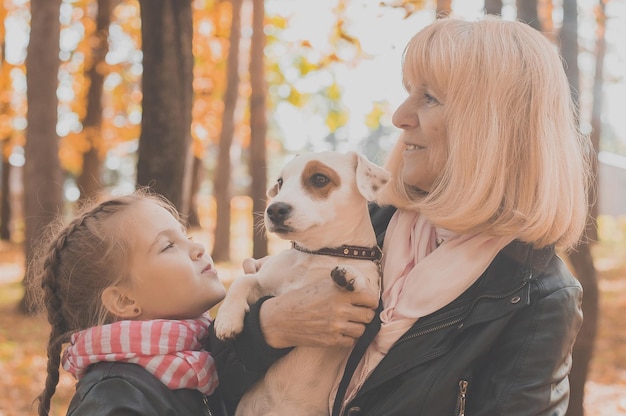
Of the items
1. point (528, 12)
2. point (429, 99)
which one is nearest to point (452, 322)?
point (429, 99)

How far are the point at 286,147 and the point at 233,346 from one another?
3979cm

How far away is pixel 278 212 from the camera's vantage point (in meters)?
2.41

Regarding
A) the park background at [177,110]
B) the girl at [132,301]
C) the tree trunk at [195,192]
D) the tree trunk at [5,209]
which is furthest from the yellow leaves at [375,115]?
the tree trunk at [5,209]

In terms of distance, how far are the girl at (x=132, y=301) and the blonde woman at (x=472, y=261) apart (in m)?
0.23

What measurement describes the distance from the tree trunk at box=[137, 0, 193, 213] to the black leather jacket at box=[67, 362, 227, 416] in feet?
6.24

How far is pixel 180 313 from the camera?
8.22 feet

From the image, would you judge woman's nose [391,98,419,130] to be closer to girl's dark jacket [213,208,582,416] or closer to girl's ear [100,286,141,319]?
girl's dark jacket [213,208,582,416]

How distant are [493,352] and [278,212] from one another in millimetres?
830

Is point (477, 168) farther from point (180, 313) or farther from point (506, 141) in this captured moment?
point (180, 313)

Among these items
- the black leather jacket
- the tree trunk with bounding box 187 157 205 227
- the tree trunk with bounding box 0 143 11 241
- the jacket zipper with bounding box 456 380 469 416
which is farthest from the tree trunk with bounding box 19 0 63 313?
the tree trunk with bounding box 0 143 11 241

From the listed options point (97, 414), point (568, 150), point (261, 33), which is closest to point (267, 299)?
point (97, 414)

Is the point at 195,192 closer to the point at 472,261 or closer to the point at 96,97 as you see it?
the point at 96,97

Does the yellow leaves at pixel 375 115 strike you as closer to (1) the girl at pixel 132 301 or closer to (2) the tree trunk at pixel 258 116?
(2) the tree trunk at pixel 258 116

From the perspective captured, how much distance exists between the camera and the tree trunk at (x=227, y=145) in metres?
12.0
